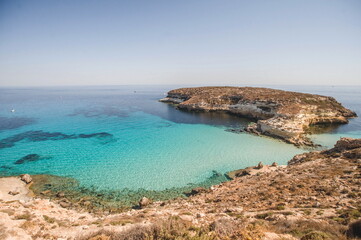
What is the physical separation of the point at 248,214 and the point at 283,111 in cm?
3708

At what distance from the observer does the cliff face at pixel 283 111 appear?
30.8m

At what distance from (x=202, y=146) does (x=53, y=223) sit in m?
20.6

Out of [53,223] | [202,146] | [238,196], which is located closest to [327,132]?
[202,146]

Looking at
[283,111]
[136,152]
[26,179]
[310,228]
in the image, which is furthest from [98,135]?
[283,111]

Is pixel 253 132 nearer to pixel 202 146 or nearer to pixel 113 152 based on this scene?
pixel 202 146

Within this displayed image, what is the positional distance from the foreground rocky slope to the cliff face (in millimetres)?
15515

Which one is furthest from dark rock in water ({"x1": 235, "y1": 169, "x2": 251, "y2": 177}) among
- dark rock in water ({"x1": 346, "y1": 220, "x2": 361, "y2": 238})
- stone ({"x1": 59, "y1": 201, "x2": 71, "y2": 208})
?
stone ({"x1": 59, "y1": 201, "x2": 71, "y2": 208})

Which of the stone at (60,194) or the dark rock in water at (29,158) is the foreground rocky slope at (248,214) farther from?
the dark rock in water at (29,158)

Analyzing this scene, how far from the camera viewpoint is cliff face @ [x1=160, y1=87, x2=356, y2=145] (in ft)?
101

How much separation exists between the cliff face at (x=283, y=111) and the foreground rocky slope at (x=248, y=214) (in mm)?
15515

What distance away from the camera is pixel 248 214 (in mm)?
8672

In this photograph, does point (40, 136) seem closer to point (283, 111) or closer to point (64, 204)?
point (64, 204)

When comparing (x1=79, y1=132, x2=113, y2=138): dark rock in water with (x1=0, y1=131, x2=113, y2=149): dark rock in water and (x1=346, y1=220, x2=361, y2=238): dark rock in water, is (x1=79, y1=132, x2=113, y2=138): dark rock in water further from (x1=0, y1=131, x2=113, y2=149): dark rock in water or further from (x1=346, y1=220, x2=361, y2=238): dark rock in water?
(x1=346, y1=220, x2=361, y2=238): dark rock in water

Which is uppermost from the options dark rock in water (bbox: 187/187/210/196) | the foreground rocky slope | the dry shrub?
the dry shrub
